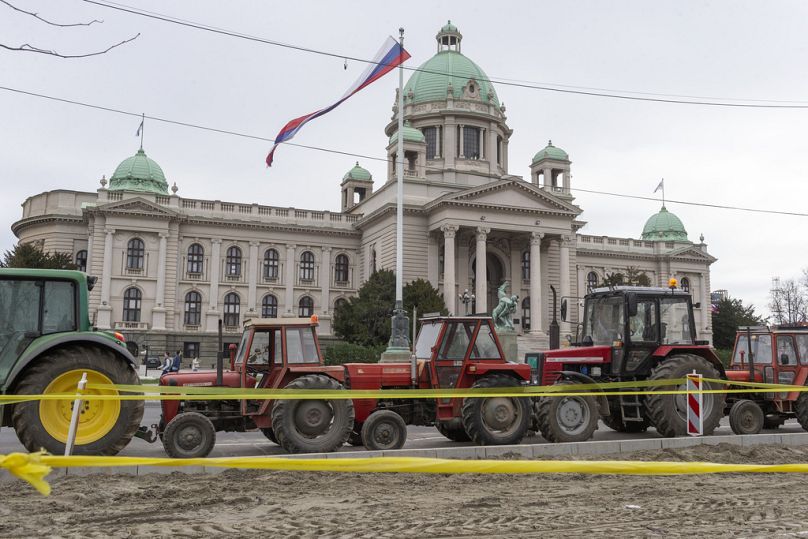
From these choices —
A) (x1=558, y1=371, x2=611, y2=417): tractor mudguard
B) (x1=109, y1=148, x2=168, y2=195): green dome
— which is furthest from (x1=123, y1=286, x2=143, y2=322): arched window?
(x1=558, y1=371, x2=611, y2=417): tractor mudguard

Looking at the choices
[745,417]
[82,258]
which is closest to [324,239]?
[82,258]

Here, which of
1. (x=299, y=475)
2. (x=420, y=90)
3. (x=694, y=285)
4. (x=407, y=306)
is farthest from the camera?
(x=694, y=285)

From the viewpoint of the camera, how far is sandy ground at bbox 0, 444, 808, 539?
21.0 feet

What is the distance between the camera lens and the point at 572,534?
20.7 ft

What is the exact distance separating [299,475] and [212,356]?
46076 mm

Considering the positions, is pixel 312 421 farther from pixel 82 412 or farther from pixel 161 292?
pixel 161 292

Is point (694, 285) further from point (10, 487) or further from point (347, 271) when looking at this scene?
point (10, 487)

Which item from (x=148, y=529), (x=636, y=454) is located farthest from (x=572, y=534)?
(x=636, y=454)

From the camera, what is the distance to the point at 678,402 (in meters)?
13.2

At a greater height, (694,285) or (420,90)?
(420,90)

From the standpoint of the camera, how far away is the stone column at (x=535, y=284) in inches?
2117

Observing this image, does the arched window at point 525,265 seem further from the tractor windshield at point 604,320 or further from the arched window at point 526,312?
the tractor windshield at point 604,320

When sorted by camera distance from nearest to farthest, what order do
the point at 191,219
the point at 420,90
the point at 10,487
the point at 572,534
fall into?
the point at 572,534
the point at 10,487
the point at 191,219
the point at 420,90

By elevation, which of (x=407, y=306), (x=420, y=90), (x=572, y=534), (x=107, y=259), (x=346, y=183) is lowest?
(x=572, y=534)
